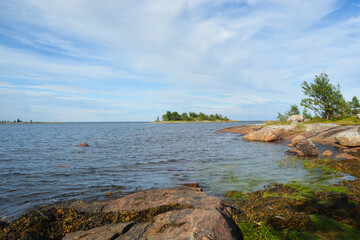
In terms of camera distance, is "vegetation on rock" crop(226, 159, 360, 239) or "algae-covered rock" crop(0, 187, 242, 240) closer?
"algae-covered rock" crop(0, 187, 242, 240)

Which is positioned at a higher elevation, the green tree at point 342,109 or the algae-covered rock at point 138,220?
the green tree at point 342,109

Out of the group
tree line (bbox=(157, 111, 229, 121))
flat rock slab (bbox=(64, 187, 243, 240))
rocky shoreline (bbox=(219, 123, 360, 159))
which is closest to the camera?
flat rock slab (bbox=(64, 187, 243, 240))

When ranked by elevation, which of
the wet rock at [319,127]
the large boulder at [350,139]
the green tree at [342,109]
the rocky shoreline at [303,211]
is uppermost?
the green tree at [342,109]

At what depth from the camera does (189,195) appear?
6043 mm

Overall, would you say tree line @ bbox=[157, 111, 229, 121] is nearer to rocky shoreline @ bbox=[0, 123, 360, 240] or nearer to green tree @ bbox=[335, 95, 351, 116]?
green tree @ bbox=[335, 95, 351, 116]

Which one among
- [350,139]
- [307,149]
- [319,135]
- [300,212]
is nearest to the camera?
[300,212]

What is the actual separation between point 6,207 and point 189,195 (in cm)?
627

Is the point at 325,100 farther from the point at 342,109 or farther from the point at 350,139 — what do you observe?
the point at 350,139

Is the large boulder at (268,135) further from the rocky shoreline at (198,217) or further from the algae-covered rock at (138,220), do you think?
the algae-covered rock at (138,220)

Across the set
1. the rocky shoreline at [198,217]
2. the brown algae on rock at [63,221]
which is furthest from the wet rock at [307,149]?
the brown algae on rock at [63,221]

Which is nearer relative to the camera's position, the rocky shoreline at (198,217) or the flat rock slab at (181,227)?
the flat rock slab at (181,227)

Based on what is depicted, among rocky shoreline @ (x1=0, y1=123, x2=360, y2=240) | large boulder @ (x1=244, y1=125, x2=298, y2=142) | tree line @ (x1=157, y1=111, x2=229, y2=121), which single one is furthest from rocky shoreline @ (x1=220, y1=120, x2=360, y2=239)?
tree line @ (x1=157, y1=111, x2=229, y2=121)

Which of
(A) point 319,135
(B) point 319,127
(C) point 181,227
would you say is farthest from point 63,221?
(B) point 319,127

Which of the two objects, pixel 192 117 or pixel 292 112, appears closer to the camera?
pixel 292 112
